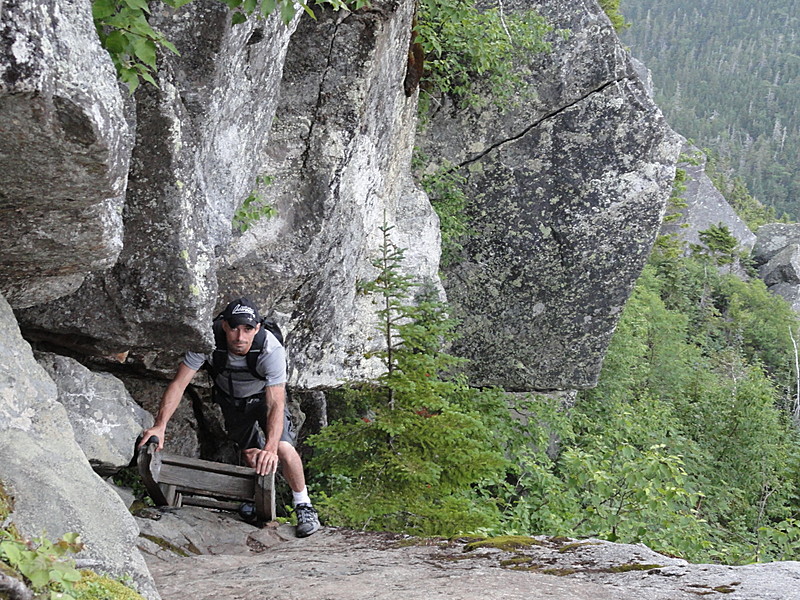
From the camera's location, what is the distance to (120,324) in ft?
16.1

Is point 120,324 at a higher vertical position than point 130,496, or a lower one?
higher

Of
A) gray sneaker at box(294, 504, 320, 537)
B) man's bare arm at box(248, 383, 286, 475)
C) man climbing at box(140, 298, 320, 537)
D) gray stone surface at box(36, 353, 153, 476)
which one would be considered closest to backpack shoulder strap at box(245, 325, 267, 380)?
man climbing at box(140, 298, 320, 537)

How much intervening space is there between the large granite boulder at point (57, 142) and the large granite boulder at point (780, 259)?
138ft

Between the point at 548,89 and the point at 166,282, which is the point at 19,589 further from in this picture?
the point at 548,89

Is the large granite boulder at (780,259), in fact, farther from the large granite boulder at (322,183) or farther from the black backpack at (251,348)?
the black backpack at (251,348)

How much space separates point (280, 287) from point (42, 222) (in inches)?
135

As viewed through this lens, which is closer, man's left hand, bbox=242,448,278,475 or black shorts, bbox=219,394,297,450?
man's left hand, bbox=242,448,278,475

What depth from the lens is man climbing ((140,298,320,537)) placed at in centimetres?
538

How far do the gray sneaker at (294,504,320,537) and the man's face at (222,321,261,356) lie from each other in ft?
4.53

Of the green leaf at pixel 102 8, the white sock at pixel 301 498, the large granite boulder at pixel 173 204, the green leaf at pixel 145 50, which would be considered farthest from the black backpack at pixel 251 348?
the green leaf at pixel 102 8

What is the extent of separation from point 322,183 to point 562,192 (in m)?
5.73

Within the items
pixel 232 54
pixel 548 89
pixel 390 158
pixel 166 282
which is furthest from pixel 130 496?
pixel 548 89

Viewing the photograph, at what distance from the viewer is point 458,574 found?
11.5 feet

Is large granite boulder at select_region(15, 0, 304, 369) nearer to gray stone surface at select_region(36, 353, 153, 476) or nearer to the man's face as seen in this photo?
gray stone surface at select_region(36, 353, 153, 476)
